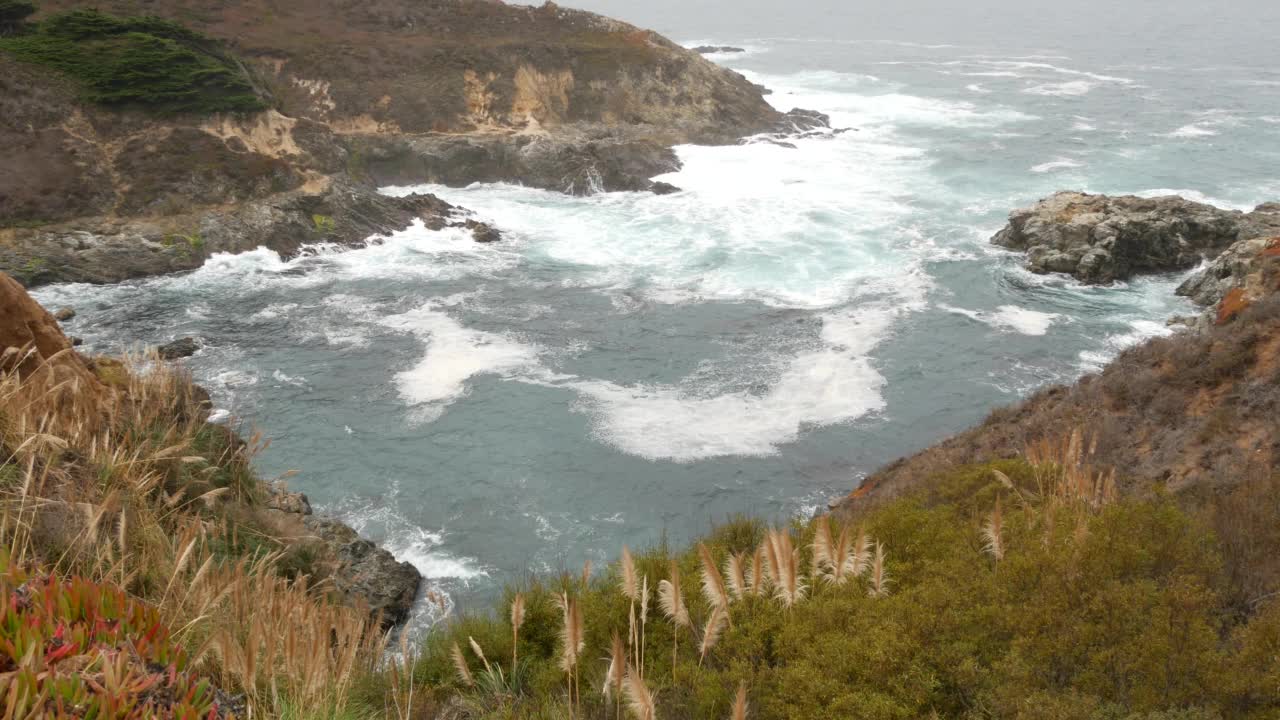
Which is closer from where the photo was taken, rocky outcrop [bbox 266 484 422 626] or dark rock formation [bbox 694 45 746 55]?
rocky outcrop [bbox 266 484 422 626]

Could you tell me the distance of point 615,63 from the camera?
165 feet

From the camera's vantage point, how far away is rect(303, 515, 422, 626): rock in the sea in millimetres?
13320

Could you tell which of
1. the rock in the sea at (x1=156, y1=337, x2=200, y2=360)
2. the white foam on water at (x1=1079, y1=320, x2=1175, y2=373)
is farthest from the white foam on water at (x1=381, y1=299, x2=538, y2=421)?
the white foam on water at (x1=1079, y1=320, x2=1175, y2=373)

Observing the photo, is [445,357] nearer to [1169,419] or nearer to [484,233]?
[484,233]

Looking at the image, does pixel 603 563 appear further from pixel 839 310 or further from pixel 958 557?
pixel 839 310

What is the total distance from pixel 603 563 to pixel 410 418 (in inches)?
293

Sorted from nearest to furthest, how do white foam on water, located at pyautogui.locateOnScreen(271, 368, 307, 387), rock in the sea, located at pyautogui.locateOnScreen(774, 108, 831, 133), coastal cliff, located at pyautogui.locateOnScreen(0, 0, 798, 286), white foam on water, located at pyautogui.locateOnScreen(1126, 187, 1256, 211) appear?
Answer: white foam on water, located at pyautogui.locateOnScreen(271, 368, 307, 387) → coastal cliff, located at pyautogui.locateOnScreen(0, 0, 798, 286) → white foam on water, located at pyautogui.locateOnScreen(1126, 187, 1256, 211) → rock in the sea, located at pyautogui.locateOnScreen(774, 108, 831, 133)

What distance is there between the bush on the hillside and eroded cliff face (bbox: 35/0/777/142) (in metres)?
39.7

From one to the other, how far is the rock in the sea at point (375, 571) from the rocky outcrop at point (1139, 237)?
24116 mm

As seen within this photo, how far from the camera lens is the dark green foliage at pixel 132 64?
111ft

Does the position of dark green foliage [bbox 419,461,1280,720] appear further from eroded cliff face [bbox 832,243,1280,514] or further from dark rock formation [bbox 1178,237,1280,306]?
dark rock formation [bbox 1178,237,1280,306]

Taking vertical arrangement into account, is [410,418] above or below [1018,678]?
below

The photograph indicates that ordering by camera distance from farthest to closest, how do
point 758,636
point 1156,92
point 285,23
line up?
point 1156,92, point 285,23, point 758,636

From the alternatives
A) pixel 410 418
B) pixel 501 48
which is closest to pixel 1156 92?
pixel 501 48
